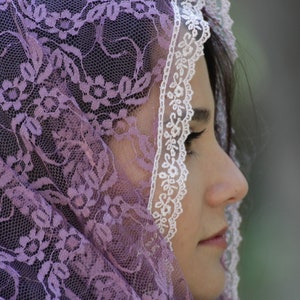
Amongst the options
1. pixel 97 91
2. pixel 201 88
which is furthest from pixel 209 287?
pixel 97 91

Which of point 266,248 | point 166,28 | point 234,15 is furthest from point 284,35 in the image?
point 166,28

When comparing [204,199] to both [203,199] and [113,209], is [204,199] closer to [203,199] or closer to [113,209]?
[203,199]

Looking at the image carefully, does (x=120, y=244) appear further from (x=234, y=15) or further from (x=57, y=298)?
(x=234, y=15)

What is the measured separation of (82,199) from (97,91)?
0.24m

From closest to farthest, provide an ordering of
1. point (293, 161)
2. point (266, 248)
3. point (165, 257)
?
1. point (165, 257)
2. point (266, 248)
3. point (293, 161)

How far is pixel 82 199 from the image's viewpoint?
6.05ft

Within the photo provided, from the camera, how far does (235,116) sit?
113 inches

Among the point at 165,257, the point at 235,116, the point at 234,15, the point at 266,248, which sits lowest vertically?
the point at 266,248

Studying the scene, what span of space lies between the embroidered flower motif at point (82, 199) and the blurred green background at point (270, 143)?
103 centimetres

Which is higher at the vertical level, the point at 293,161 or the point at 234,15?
the point at 234,15

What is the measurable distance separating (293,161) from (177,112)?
7.94 ft

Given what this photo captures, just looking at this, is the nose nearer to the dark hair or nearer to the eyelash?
the eyelash

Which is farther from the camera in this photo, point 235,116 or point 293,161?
point 293,161

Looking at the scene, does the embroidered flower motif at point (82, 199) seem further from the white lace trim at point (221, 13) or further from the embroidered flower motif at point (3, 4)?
the white lace trim at point (221, 13)
